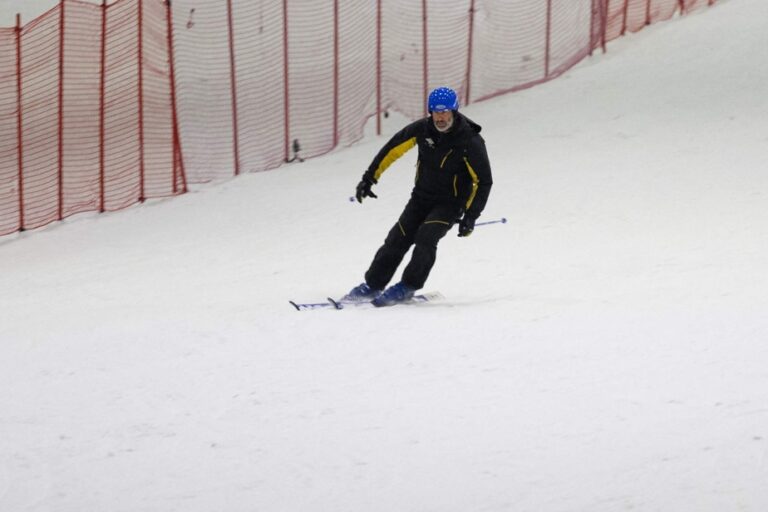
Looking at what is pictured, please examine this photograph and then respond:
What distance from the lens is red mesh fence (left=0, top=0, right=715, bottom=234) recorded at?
15.4 m

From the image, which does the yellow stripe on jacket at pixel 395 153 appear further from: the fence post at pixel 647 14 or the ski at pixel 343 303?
the fence post at pixel 647 14

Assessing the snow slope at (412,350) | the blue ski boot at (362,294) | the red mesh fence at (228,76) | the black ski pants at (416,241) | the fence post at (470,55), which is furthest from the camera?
the fence post at (470,55)

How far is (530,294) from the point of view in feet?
30.4

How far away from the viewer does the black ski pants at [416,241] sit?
8711 mm

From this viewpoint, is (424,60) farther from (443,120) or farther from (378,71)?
(443,120)

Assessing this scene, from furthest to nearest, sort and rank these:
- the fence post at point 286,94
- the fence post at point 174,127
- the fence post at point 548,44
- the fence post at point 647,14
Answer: the fence post at point 647,14
the fence post at point 548,44
the fence post at point 286,94
the fence post at point 174,127

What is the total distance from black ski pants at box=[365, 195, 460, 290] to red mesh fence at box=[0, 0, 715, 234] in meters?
6.34

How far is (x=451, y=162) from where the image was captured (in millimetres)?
8641

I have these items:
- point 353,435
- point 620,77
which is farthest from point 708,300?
point 620,77

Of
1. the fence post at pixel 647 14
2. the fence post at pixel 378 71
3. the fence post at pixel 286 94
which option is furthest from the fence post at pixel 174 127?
the fence post at pixel 647 14

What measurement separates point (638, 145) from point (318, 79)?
5073 mm

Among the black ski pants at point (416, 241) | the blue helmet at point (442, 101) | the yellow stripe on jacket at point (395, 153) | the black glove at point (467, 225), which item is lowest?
the black ski pants at point (416, 241)

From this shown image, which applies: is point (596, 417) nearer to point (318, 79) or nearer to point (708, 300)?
point (708, 300)

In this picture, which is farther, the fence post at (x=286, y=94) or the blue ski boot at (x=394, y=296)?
the fence post at (x=286, y=94)
